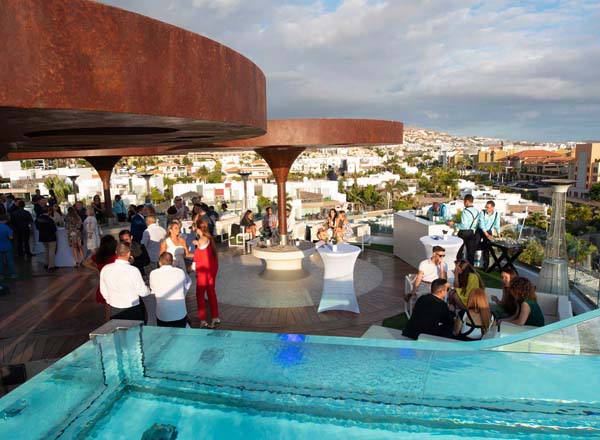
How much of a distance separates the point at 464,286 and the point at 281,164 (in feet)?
16.2

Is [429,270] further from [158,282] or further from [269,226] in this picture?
[269,226]

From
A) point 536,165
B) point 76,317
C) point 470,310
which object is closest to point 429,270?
point 470,310

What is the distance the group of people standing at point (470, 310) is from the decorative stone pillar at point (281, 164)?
466cm

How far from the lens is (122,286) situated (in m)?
4.39

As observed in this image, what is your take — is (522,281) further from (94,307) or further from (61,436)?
(94,307)

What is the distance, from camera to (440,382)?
3371 millimetres

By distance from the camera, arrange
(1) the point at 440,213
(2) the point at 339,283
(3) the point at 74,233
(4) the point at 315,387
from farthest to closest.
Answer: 1. (1) the point at 440,213
2. (3) the point at 74,233
3. (2) the point at 339,283
4. (4) the point at 315,387

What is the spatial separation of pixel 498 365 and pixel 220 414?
2.41 m

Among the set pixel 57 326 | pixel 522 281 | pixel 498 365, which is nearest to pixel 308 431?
pixel 498 365

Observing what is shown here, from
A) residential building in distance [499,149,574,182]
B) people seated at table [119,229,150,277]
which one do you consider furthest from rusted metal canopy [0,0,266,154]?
residential building in distance [499,149,574,182]

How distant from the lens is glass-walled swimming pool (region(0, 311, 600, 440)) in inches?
124

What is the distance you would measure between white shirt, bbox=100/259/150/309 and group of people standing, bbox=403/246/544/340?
2998 millimetres

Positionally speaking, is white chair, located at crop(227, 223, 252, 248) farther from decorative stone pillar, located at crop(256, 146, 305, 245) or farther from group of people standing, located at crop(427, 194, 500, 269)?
group of people standing, located at crop(427, 194, 500, 269)

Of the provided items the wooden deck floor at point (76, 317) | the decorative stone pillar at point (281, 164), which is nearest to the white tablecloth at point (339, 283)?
the wooden deck floor at point (76, 317)
